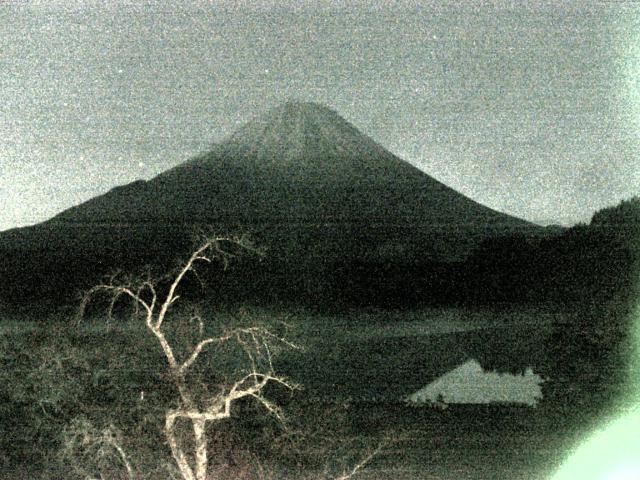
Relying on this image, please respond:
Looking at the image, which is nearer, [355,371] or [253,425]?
[253,425]

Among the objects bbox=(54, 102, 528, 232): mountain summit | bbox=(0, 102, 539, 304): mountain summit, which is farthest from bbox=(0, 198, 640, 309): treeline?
bbox=(54, 102, 528, 232): mountain summit

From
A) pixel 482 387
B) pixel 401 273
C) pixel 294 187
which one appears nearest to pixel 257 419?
pixel 482 387

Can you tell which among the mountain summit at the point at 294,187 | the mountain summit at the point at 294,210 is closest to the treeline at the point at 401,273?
the mountain summit at the point at 294,210

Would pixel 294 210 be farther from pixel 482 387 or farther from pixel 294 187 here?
pixel 482 387

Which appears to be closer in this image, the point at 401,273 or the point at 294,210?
the point at 401,273

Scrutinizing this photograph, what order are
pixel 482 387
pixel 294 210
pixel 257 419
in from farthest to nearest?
1. pixel 294 210
2. pixel 482 387
3. pixel 257 419

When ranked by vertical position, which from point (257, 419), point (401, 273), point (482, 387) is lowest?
point (257, 419)

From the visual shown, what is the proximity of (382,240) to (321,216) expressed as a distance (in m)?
9.82

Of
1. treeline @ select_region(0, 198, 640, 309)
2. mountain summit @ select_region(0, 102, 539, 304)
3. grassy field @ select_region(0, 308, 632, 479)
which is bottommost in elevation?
grassy field @ select_region(0, 308, 632, 479)

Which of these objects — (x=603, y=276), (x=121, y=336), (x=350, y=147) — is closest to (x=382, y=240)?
(x=350, y=147)

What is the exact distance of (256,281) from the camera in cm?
2070

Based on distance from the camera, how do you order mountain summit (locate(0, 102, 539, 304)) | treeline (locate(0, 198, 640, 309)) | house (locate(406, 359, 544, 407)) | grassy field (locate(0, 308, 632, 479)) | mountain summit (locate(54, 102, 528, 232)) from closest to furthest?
grassy field (locate(0, 308, 632, 479)), house (locate(406, 359, 544, 407)), treeline (locate(0, 198, 640, 309)), mountain summit (locate(0, 102, 539, 304)), mountain summit (locate(54, 102, 528, 232))

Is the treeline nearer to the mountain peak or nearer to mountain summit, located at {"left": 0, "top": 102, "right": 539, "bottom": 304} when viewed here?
mountain summit, located at {"left": 0, "top": 102, "right": 539, "bottom": 304}

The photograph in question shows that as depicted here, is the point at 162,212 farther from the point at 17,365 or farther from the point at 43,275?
the point at 17,365
